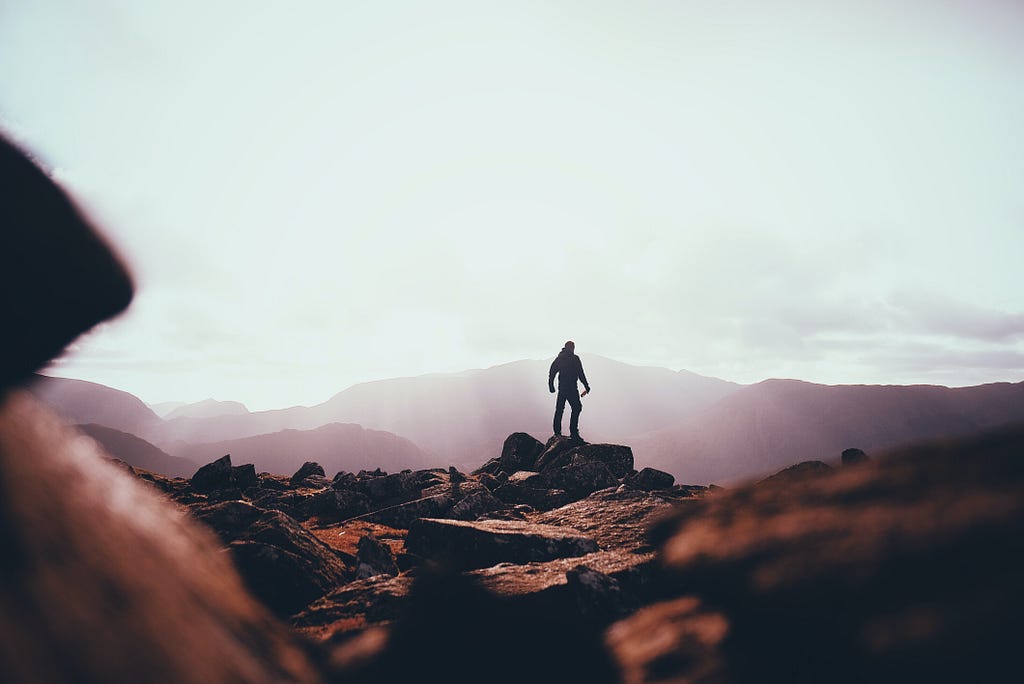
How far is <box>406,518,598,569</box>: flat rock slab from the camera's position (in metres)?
6.00

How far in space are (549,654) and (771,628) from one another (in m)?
1.51

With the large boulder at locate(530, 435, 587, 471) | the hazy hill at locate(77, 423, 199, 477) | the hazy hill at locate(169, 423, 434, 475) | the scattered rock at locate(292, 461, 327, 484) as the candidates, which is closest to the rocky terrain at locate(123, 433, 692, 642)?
the large boulder at locate(530, 435, 587, 471)

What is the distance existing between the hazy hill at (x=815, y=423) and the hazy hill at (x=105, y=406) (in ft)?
588

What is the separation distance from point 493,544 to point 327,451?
135340 mm

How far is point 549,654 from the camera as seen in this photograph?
288cm

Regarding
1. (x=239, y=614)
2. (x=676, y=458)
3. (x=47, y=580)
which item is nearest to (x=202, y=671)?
(x=47, y=580)

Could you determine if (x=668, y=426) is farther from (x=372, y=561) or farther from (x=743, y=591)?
(x=743, y=591)

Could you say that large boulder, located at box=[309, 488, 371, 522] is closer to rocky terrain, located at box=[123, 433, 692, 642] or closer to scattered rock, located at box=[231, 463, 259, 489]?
rocky terrain, located at box=[123, 433, 692, 642]

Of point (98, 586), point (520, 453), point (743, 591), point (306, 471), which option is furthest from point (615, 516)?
point (306, 471)

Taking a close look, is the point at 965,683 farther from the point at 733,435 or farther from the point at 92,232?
the point at 733,435

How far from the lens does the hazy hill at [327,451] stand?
124 metres

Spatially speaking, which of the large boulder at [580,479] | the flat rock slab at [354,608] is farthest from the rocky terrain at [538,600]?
the large boulder at [580,479]

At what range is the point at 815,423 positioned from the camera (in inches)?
4097

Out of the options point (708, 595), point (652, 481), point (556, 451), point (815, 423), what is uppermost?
point (708, 595)
